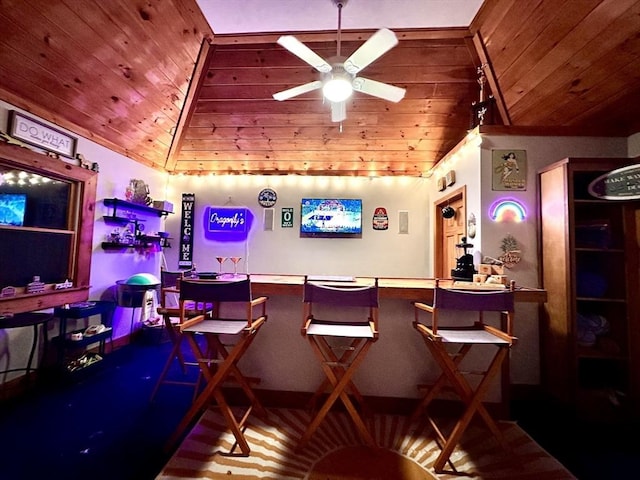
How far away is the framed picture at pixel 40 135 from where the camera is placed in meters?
2.30

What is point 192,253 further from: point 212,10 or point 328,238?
point 212,10

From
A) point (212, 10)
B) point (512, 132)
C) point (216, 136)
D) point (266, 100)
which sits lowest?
point (512, 132)

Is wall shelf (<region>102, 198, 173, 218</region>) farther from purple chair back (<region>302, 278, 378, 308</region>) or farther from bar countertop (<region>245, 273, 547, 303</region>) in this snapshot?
purple chair back (<region>302, 278, 378, 308</region>)

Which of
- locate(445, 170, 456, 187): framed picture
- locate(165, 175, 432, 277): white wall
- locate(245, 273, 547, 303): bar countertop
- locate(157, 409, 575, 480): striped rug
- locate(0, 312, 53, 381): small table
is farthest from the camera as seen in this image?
locate(165, 175, 432, 277): white wall

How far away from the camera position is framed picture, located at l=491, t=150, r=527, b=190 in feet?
8.62

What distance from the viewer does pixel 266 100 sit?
3344 millimetres

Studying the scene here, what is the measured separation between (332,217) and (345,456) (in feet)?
10.4

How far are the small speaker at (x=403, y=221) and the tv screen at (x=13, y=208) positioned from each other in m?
4.31

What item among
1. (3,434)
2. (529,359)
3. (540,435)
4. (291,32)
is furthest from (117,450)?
(291,32)

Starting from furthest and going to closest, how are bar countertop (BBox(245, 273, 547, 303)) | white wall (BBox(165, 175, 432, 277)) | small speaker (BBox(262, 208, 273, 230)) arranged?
small speaker (BBox(262, 208, 273, 230)) → white wall (BBox(165, 175, 432, 277)) → bar countertop (BBox(245, 273, 547, 303))

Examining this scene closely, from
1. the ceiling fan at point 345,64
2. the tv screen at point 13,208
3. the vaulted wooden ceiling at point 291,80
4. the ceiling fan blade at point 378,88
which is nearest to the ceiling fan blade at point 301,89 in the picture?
the ceiling fan at point 345,64

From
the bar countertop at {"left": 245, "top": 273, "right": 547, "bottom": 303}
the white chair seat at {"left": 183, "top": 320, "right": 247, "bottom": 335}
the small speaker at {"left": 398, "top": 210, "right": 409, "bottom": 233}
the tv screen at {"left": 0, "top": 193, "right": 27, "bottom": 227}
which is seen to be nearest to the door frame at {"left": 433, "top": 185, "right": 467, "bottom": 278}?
the small speaker at {"left": 398, "top": 210, "right": 409, "bottom": 233}

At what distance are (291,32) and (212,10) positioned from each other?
0.71 m

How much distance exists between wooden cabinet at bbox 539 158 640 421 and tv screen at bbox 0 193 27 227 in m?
4.60
